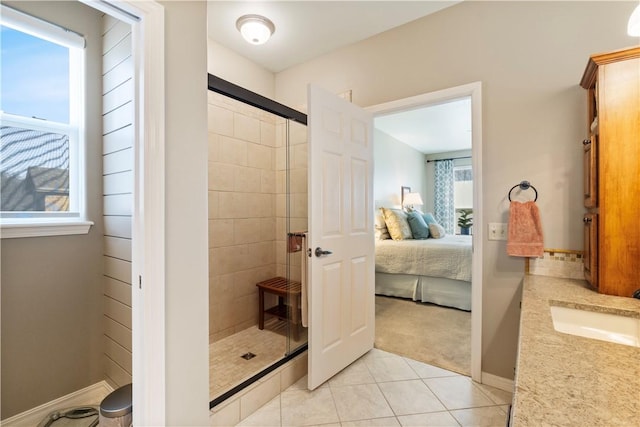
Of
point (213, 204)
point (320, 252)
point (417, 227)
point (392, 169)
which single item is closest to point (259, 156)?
point (213, 204)

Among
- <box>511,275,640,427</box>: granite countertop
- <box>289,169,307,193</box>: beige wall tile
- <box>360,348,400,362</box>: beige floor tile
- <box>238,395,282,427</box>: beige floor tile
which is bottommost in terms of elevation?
<box>360,348,400,362</box>: beige floor tile

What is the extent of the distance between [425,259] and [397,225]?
0.80 m

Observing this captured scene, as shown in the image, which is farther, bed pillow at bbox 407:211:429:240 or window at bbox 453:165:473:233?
window at bbox 453:165:473:233

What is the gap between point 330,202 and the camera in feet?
6.80

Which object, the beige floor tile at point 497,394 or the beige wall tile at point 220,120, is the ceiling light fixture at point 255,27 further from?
the beige floor tile at point 497,394

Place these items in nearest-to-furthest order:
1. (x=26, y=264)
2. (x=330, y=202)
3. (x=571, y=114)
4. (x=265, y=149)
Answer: (x=26, y=264)
(x=571, y=114)
(x=330, y=202)
(x=265, y=149)

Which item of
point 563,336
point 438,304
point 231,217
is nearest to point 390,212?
point 438,304

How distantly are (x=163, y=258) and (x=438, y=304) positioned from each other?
342cm

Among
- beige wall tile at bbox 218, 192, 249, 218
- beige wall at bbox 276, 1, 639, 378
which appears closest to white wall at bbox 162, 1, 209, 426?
beige wall tile at bbox 218, 192, 249, 218

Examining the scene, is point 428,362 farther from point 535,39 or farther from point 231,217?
point 535,39

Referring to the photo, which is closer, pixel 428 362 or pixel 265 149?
pixel 428 362

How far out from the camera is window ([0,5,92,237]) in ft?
5.33

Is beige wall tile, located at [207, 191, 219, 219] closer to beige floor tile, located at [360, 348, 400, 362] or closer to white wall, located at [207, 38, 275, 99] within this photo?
white wall, located at [207, 38, 275, 99]

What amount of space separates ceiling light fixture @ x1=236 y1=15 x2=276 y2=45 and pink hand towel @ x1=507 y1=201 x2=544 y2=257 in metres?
2.16
